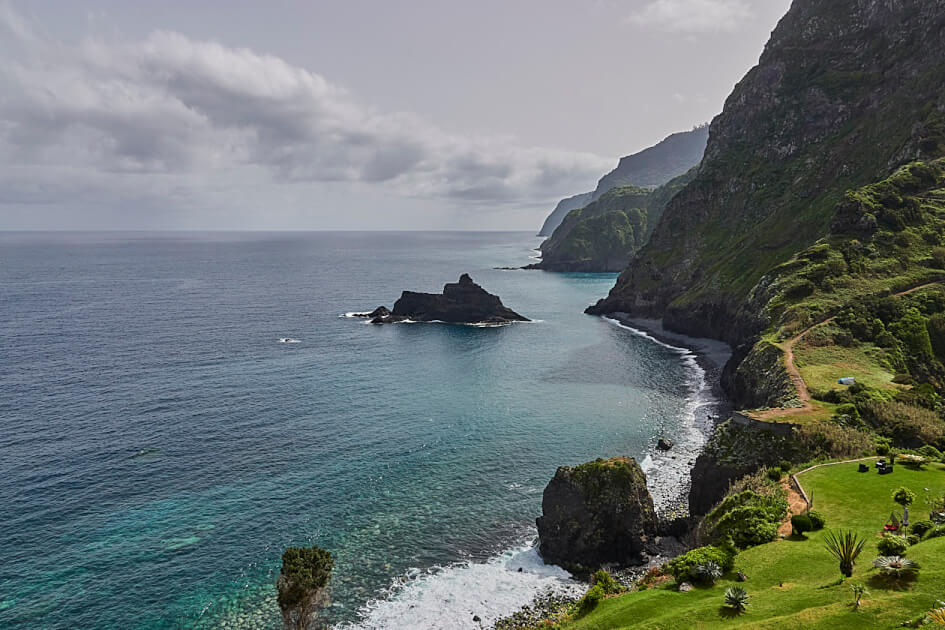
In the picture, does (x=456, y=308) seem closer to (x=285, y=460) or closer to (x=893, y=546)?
(x=285, y=460)

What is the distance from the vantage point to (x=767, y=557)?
1312 inches

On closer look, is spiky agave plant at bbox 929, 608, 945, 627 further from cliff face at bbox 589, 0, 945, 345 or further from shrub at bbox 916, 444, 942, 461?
cliff face at bbox 589, 0, 945, 345

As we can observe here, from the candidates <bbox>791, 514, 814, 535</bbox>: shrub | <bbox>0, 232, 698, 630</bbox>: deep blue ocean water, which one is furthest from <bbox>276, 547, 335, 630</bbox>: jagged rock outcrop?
<bbox>791, 514, 814, 535</bbox>: shrub

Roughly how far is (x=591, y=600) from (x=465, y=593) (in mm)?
12875

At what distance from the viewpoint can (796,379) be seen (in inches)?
2662

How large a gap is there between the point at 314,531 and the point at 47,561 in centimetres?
Answer: 2163

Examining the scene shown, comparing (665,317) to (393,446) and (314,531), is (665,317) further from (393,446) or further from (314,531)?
(314,531)

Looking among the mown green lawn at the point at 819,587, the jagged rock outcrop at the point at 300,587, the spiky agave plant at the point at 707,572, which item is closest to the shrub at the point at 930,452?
the mown green lawn at the point at 819,587

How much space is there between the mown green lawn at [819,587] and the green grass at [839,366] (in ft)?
77.9

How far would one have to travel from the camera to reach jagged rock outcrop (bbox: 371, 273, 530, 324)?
161 meters

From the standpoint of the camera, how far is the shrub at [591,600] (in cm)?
3472

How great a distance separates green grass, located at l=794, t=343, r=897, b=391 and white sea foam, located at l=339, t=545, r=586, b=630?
41108 millimetres

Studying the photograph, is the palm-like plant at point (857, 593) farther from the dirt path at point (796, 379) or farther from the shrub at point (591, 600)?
the dirt path at point (796, 379)

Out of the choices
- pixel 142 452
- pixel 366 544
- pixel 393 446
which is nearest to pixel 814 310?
pixel 393 446
